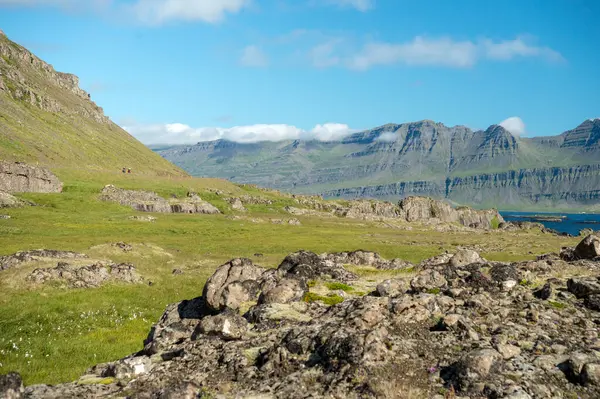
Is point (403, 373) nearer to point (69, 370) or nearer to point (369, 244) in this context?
point (69, 370)

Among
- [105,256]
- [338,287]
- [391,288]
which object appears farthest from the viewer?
[105,256]

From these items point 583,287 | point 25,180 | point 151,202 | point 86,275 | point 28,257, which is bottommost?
point 86,275

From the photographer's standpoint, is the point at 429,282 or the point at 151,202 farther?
the point at 151,202

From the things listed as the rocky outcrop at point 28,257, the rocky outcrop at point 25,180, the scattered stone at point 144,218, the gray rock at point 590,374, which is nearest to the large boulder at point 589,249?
the gray rock at point 590,374

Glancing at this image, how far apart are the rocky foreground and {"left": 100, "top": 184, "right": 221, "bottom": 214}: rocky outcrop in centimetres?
14327

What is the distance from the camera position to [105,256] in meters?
61.6

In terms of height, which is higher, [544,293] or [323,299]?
[544,293]

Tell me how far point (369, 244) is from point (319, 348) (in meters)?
95.0

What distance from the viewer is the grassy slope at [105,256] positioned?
26.5 metres

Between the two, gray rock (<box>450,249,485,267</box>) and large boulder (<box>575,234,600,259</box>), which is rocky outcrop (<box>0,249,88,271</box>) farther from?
large boulder (<box>575,234,600,259</box>)

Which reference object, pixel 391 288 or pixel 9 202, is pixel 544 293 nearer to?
pixel 391 288

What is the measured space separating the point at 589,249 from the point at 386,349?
25852mm

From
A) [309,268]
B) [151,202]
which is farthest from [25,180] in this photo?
[309,268]

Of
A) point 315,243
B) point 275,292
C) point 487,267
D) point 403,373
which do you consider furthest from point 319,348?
point 315,243
